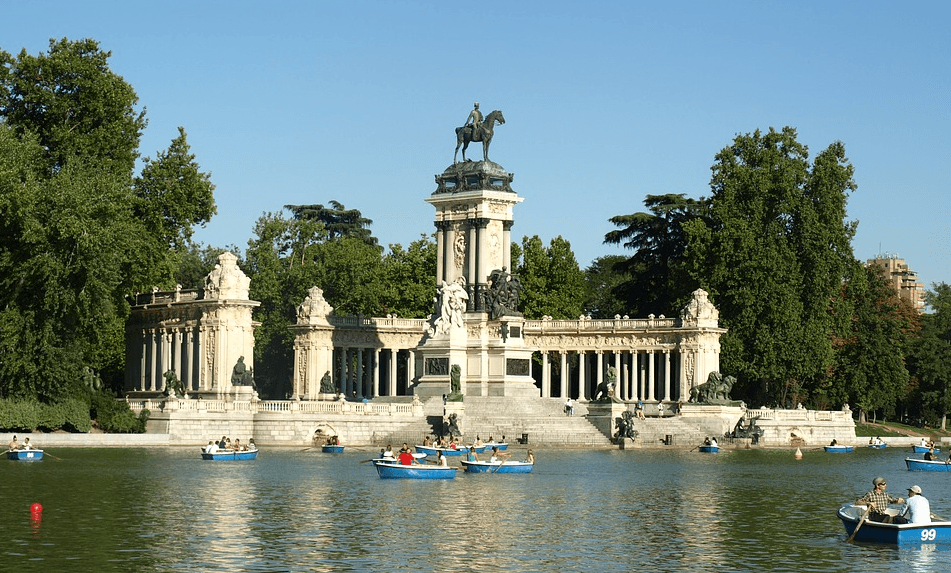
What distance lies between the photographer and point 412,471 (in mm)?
55031

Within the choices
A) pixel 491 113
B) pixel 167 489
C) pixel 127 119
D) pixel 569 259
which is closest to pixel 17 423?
pixel 127 119

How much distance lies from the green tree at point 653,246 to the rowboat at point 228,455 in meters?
49.7

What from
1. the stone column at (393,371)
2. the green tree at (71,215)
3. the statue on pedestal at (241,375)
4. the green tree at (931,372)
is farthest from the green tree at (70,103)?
the green tree at (931,372)

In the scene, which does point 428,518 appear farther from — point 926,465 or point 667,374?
point 667,374

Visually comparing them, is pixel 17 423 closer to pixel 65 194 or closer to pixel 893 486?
pixel 65 194

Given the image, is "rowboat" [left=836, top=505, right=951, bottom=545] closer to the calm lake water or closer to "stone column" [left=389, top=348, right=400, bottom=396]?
the calm lake water

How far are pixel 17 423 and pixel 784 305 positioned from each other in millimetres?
47073

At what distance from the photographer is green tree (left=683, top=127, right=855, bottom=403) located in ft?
319

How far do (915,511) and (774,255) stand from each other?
6239cm

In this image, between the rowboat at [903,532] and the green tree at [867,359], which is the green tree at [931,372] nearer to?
the green tree at [867,359]

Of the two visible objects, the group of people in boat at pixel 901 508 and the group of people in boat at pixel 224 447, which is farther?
the group of people in boat at pixel 224 447

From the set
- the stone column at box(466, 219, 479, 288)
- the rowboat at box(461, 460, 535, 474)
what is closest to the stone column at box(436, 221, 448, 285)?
the stone column at box(466, 219, 479, 288)

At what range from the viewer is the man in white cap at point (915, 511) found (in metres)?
36.0

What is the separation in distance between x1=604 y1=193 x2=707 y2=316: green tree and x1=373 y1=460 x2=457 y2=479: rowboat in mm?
56804
